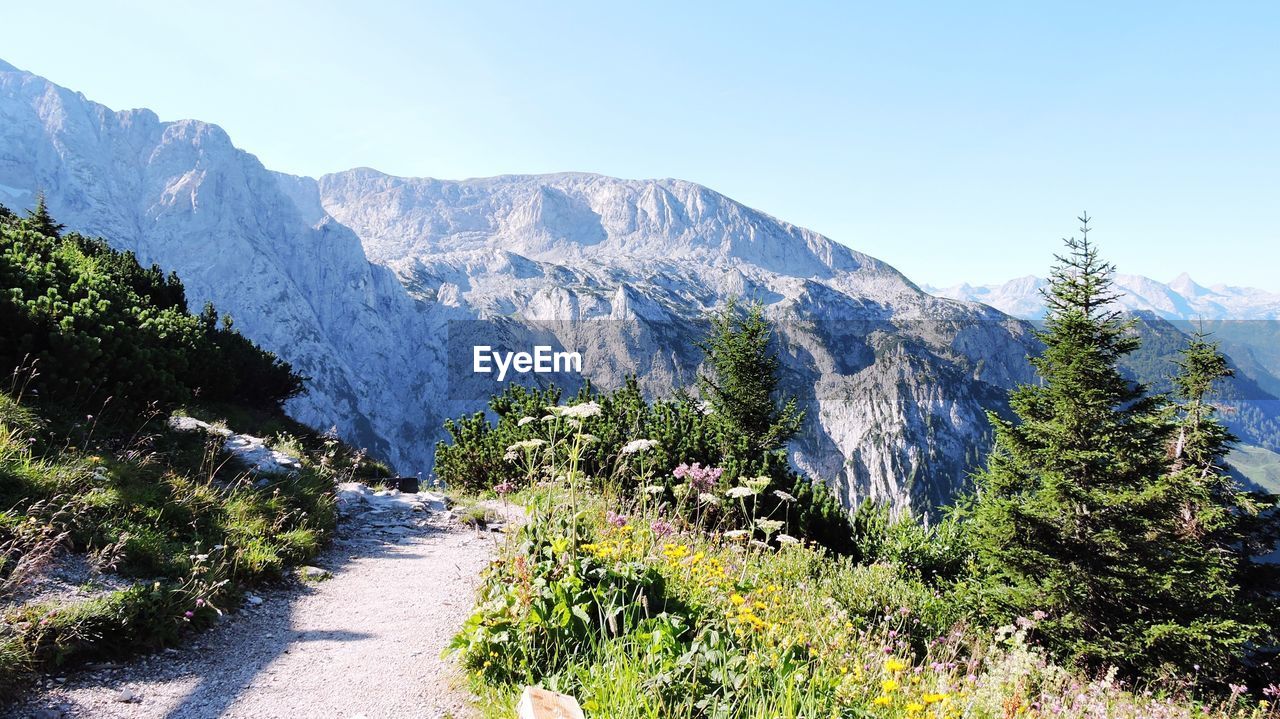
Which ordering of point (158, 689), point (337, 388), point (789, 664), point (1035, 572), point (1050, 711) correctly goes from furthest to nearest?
point (337, 388), point (1035, 572), point (1050, 711), point (158, 689), point (789, 664)

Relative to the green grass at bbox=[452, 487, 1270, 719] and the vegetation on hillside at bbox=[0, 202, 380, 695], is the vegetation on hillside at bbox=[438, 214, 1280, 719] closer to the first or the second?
the green grass at bbox=[452, 487, 1270, 719]

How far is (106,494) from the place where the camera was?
675 cm

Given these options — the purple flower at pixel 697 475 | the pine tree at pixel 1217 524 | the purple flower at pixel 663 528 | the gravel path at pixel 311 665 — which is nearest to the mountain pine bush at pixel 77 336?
the gravel path at pixel 311 665

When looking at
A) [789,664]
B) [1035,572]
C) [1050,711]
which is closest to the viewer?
[789,664]

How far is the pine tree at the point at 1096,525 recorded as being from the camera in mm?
13914

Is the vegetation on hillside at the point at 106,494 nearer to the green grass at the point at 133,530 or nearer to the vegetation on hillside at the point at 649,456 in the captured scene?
the green grass at the point at 133,530

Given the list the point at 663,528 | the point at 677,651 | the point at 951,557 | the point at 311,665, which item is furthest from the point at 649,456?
the point at 951,557

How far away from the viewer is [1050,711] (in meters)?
4.89

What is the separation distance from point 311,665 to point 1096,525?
18099 millimetres

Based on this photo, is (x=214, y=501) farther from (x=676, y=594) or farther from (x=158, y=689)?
(x=676, y=594)

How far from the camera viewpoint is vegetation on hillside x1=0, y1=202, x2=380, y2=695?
4.82 meters

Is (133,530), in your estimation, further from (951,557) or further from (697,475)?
(951,557)

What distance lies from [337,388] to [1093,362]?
654ft

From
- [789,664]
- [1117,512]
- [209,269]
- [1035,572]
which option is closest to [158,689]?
[789,664]
